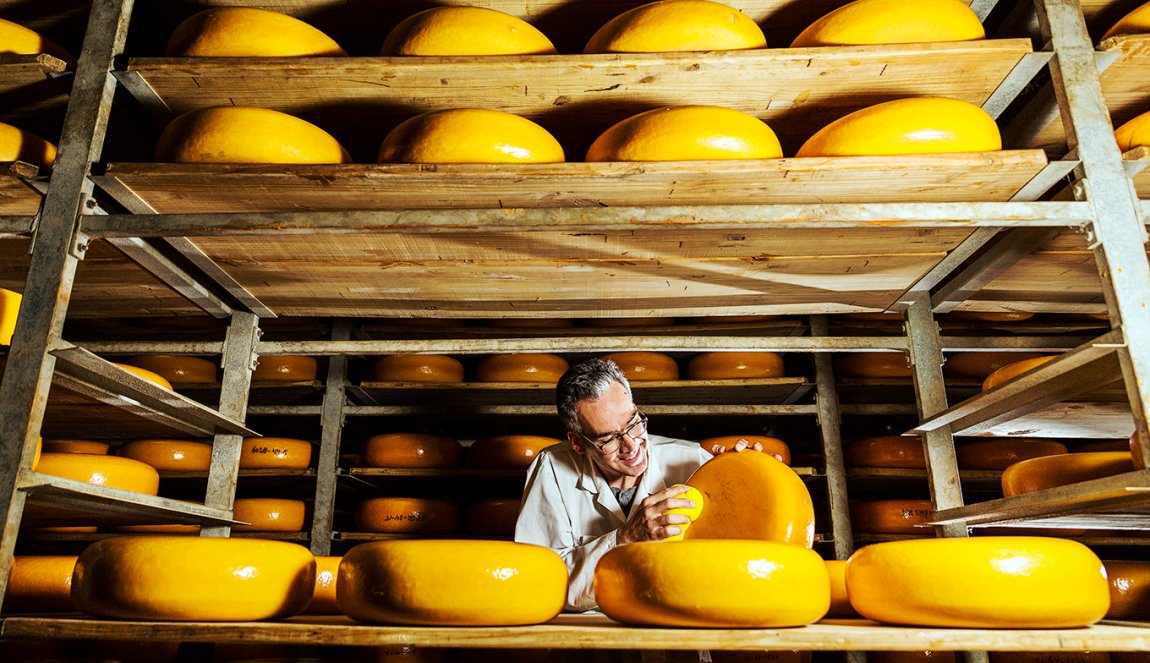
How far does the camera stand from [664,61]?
1320mm

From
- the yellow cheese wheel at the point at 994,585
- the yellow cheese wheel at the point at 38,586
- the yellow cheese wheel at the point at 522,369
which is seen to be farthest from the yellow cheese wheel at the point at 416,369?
the yellow cheese wheel at the point at 994,585

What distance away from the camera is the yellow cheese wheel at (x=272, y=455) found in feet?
9.21

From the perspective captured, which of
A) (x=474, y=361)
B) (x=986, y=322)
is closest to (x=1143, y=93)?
(x=986, y=322)

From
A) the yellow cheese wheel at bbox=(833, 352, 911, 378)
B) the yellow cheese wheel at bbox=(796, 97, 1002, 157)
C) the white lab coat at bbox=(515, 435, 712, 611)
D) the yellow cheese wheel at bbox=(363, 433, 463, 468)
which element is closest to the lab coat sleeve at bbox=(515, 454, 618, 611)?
the white lab coat at bbox=(515, 435, 712, 611)

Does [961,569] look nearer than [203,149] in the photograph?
Yes

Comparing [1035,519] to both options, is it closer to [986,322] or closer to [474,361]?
[986,322]

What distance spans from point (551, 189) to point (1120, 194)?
95cm

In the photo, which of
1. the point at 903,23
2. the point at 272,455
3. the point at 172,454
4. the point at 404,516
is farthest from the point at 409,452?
the point at 903,23

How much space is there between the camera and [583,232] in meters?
1.34

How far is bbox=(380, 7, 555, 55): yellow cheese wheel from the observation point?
1396 millimetres

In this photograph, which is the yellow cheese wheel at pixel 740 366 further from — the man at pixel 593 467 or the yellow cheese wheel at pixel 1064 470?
the yellow cheese wheel at pixel 1064 470

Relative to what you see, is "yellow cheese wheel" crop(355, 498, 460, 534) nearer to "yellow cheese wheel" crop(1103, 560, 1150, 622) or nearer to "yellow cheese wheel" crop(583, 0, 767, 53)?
"yellow cheese wheel" crop(583, 0, 767, 53)

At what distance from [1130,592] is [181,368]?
10.2 feet

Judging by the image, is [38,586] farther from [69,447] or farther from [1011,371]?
[1011,371]
